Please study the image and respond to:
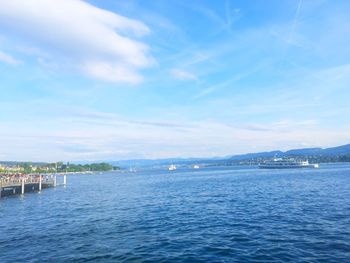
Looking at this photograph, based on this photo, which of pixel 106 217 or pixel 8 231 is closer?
pixel 8 231

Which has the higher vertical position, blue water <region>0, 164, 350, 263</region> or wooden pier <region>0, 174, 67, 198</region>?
wooden pier <region>0, 174, 67, 198</region>

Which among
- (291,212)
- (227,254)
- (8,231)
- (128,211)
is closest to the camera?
(227,254)

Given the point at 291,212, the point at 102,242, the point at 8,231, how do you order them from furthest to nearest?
the point at 291,212 → the point at 8,231 → the point at 102,242

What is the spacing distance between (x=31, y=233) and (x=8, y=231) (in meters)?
3.52

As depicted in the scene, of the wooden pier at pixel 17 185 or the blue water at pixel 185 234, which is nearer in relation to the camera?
the blue water at pixel 185 234

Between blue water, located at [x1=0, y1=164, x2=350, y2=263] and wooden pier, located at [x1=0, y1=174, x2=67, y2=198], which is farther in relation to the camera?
wooden pier, located at [x1=0, y1=174, x2=67, y2=198]

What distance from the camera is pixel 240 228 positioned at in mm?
36469

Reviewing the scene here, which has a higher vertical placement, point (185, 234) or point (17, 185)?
point (17, 185)

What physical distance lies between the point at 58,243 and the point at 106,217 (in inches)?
592

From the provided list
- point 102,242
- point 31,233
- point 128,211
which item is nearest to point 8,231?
point 31,233

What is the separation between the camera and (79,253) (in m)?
28.2

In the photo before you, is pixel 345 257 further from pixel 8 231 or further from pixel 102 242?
pixel 8 231

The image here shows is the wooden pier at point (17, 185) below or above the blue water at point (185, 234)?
above

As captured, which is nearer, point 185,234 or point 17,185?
point 185,234
